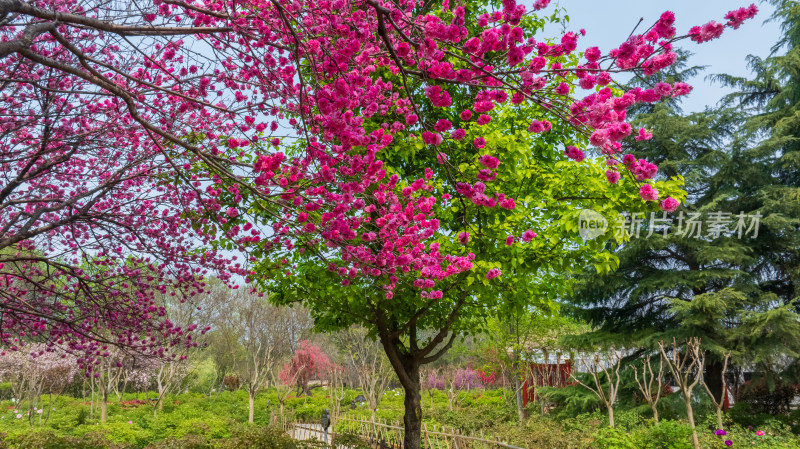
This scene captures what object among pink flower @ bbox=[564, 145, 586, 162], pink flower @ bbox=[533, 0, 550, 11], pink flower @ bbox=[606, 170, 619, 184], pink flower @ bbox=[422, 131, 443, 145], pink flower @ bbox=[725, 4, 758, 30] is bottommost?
pink flower @ bbox=[606, 170, 619, 184]

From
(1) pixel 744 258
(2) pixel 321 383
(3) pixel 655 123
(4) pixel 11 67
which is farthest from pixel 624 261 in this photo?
(2) pixel 321 383

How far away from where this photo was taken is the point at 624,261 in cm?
1505

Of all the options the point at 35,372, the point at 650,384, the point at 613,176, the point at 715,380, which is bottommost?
the point at 715,380

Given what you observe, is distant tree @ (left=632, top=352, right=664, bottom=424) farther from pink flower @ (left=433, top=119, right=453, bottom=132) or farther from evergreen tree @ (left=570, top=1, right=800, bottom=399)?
pink flower @ (left=433, top=119, right=453, bottom=132)

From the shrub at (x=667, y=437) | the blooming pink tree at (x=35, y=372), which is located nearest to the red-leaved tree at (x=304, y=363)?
the blooming pink tree at (x=35, y=372)

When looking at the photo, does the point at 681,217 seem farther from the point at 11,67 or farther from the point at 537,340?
the point at 11,67

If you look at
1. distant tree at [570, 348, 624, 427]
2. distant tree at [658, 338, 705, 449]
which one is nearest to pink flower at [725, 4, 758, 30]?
distant tree at [658, 338, 705, 449]

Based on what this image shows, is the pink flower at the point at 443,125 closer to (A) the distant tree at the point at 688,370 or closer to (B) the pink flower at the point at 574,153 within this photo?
(B) the pink flower at the point at 574,153

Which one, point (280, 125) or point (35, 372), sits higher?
point (280, 125)

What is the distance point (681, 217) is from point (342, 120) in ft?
45.7

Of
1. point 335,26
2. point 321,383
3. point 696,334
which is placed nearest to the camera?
point 335,26

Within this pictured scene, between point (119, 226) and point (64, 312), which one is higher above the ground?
point (119, 226)

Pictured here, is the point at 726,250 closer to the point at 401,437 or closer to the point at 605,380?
the point at 605,380

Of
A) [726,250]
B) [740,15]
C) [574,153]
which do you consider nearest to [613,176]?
[574,153]
